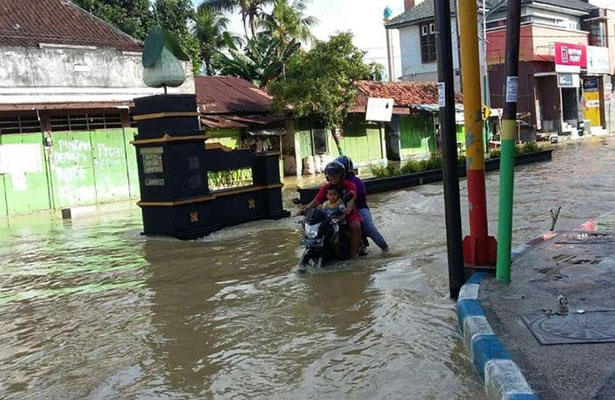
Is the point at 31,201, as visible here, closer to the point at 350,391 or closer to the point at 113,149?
the point at 113,149

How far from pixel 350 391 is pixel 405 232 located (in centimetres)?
625

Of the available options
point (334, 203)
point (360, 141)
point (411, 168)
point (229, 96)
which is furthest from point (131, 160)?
point (334, 203)

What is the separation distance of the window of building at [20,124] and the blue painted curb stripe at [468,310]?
1628 cm

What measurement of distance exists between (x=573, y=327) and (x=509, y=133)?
1.79 m

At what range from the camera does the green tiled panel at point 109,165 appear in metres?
19.9

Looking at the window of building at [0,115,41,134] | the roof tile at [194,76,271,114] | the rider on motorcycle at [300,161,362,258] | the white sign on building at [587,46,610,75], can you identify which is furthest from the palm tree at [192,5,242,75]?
the rider on motorcycle at [300,161,362,258]

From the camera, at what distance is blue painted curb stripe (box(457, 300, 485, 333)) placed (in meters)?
4.74

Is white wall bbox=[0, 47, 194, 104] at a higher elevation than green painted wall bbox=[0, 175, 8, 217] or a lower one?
higher

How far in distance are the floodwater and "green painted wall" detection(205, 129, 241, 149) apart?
13.0 metres

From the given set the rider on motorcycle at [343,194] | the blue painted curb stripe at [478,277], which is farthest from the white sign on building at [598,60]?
the blue painted curb stripe at [478,277]

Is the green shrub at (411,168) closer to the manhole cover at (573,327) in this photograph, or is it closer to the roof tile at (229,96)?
the roof tile at (229,96)

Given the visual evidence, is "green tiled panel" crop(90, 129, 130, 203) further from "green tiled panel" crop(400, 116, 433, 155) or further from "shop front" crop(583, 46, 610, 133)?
"shop front" crop(583, 46, 610, 133)

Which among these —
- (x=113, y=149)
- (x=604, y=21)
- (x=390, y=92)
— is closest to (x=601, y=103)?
(x=604, y=21)

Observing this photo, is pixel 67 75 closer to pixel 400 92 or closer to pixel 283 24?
pixel 283 24
